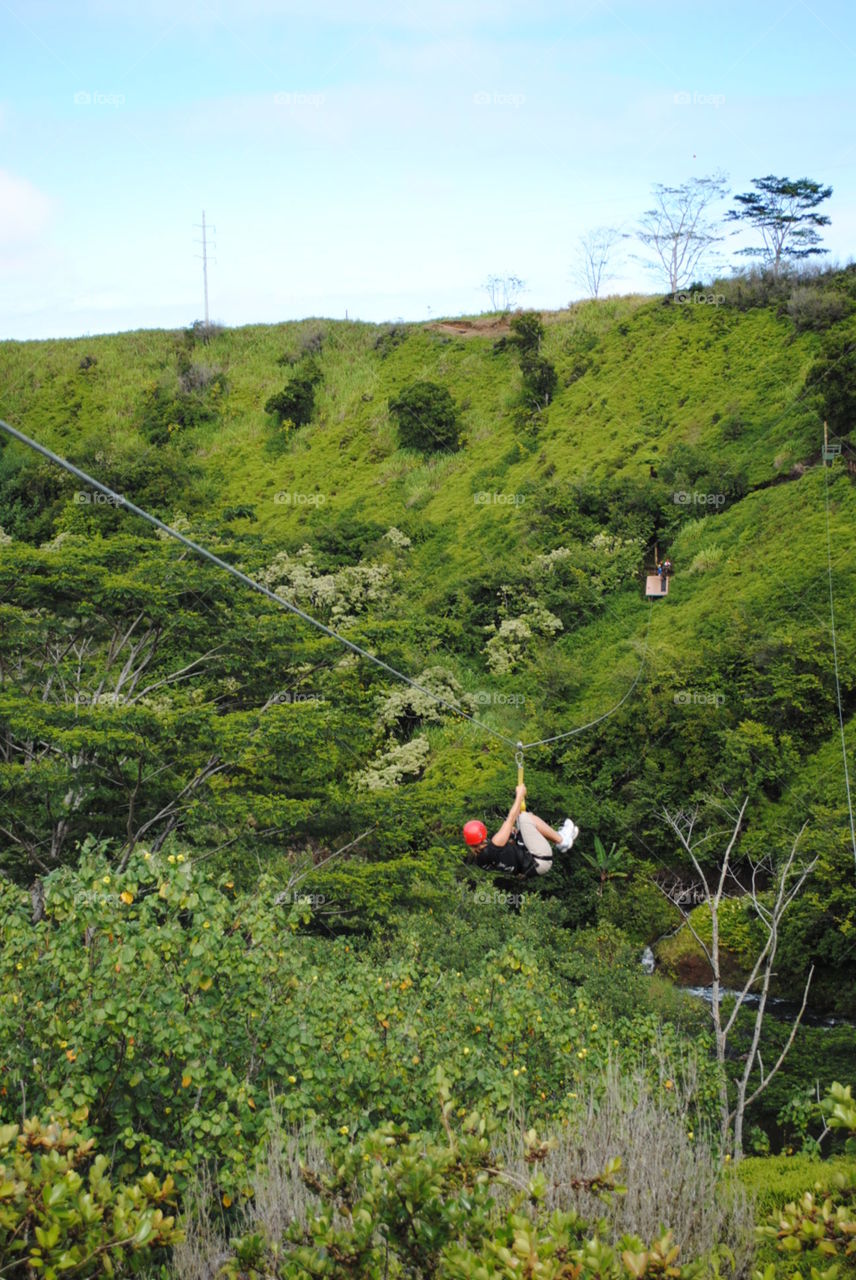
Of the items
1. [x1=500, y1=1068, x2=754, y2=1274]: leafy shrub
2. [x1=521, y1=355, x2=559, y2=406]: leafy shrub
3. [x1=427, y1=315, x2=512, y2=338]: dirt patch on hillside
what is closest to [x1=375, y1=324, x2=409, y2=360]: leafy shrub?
[x1=427, y1=315, x2=512, y2=338]: dirt patch on hillside

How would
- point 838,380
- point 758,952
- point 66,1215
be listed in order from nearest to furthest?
point 66,1215, point 758,952, point 838,380

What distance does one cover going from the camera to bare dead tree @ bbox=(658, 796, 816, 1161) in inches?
433

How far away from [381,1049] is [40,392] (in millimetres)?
46080

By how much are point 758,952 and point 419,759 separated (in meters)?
8.21

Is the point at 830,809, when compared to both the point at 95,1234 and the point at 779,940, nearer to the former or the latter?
the point at 779,940

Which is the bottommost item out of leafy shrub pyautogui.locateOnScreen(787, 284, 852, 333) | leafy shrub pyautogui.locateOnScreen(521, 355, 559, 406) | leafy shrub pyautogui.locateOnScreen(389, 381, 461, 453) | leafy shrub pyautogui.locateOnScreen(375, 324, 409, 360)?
leafy shrub pyautogui.locateOnScreen(389, 381, 461, 453)

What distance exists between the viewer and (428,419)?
38062 millimetres

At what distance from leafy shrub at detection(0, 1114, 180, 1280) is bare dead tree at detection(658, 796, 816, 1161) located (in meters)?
5.65

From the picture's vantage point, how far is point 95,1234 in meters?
4.03

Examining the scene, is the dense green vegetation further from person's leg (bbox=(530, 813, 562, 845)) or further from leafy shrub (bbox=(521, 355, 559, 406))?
person's leg (bbox=(530, 813, 562, 845))

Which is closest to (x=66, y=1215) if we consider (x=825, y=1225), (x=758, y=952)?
(x=825, y=1225)

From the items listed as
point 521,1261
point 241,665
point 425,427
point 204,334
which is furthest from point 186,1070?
point 204,334

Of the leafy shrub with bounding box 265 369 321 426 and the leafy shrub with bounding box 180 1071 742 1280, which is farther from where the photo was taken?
the leafy shrub with bounding box 265 369 321 426

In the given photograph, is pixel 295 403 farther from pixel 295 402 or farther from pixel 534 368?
pixel 534 368
